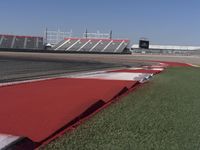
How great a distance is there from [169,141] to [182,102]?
4799mm

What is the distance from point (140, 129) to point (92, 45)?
97.7m

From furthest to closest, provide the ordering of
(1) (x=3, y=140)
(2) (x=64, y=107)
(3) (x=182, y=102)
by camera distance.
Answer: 1. (3) (x=182, y=102)
2. (2) (x=64, y=107)
3. (1) (x=3, y=140)

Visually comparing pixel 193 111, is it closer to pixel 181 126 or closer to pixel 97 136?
pixel 181 126

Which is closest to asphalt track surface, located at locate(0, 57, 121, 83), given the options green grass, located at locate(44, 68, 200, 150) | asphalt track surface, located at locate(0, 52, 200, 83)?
asphalt track surface, located at locate(0, 52, 200, 83)

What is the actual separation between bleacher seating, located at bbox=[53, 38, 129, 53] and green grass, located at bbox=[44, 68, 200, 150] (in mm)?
88574

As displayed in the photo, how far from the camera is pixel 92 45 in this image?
10431cm

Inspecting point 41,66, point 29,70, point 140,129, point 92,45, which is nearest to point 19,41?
point 92,45

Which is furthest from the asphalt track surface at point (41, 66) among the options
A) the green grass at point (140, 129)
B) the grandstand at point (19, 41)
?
the grandstand at point (19, 41)

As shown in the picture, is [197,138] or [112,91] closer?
[197,138]

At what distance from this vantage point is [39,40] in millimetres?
107062

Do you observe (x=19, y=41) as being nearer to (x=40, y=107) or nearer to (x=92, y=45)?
(x=92, y=45)

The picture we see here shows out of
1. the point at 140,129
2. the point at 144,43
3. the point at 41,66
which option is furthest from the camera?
the point at 144,43

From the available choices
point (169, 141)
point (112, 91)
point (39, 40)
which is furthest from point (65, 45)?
point (169, 141)

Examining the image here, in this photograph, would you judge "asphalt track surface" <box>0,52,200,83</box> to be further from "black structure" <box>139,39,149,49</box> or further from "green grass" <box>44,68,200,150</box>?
"black structure" <box>139,39,149,49</box>
